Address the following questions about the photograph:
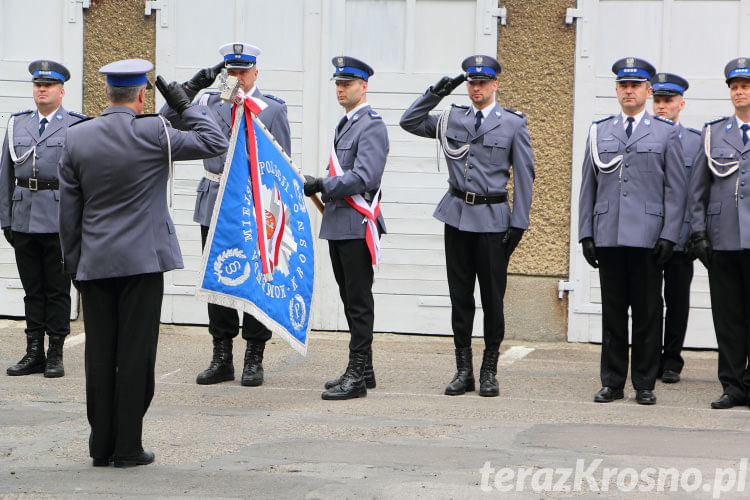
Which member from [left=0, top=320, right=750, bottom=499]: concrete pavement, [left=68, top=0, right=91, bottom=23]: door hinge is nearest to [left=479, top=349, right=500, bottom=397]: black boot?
[left=0, top=320, right=750, bottom=499]: concrete pavement

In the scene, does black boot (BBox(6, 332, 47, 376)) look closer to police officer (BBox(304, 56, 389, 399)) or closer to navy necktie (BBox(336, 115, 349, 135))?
Answer: police officer (BBox(304, 56, 389, 399))

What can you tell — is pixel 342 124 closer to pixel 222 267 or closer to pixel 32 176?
pixel 222 267

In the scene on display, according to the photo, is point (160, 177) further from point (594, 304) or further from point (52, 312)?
point (594, 304)

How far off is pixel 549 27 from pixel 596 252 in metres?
3.08

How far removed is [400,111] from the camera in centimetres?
1016

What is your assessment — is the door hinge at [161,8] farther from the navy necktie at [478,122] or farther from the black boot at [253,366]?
the navy necktie at [478,122]

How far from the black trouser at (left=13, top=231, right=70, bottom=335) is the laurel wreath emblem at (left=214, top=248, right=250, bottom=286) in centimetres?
176

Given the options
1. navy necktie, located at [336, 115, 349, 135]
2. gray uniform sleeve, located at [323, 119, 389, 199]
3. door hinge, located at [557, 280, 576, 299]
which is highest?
navy necktie, located at [336, 115, 349, 135]

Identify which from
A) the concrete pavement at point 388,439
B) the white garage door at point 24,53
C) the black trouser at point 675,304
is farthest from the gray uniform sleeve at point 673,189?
the white garage door at point 24,53

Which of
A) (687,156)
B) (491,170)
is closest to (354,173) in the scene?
(491,170)

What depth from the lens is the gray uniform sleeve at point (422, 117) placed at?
765 centimetres

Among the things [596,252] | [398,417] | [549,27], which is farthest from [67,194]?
[549,27]

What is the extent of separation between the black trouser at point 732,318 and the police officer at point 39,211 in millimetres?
4398

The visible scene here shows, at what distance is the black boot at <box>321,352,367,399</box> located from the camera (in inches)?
291
